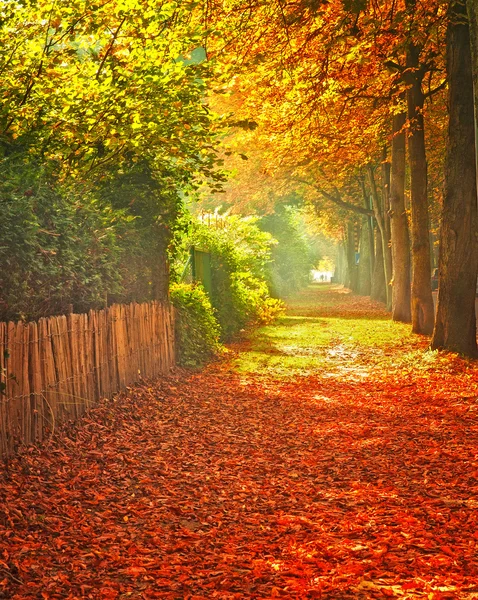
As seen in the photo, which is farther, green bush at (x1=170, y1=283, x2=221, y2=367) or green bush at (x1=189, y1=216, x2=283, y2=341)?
green bush at (x1=189, y1=216, x2=283, y2=341)

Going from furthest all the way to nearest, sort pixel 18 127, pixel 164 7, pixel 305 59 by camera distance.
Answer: pixel 305 59 < pixel 164 7 < pixel 18 127

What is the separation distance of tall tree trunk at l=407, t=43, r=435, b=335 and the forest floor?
6174 millimetres

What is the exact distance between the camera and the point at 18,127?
759 centimetres

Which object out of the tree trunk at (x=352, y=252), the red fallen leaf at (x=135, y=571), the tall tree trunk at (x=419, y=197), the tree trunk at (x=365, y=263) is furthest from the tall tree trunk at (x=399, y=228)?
the tree trunk at (x=352, y=252)

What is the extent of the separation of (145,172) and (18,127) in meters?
3.59

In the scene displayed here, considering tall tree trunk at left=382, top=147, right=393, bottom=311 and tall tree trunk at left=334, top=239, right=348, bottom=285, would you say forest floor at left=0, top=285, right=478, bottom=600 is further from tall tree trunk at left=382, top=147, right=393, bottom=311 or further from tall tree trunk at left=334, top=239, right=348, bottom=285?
tall tree trunk at left=334, top=239, right=348, bottom=285

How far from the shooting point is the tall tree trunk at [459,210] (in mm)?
11961

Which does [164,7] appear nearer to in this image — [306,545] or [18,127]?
[18,127]

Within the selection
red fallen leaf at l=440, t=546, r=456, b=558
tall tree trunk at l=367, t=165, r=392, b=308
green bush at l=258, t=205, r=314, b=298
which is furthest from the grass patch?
green bush at l=258, t=205, r=314, b=298

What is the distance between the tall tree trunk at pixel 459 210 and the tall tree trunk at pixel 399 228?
25.0 feet

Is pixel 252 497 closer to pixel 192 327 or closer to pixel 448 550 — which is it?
pixel 448 550

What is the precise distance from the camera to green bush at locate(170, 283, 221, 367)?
488 inches

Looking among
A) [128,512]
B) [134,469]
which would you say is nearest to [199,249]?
[134,469]

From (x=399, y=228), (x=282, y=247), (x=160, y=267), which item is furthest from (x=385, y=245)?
(x=160, y=267)
